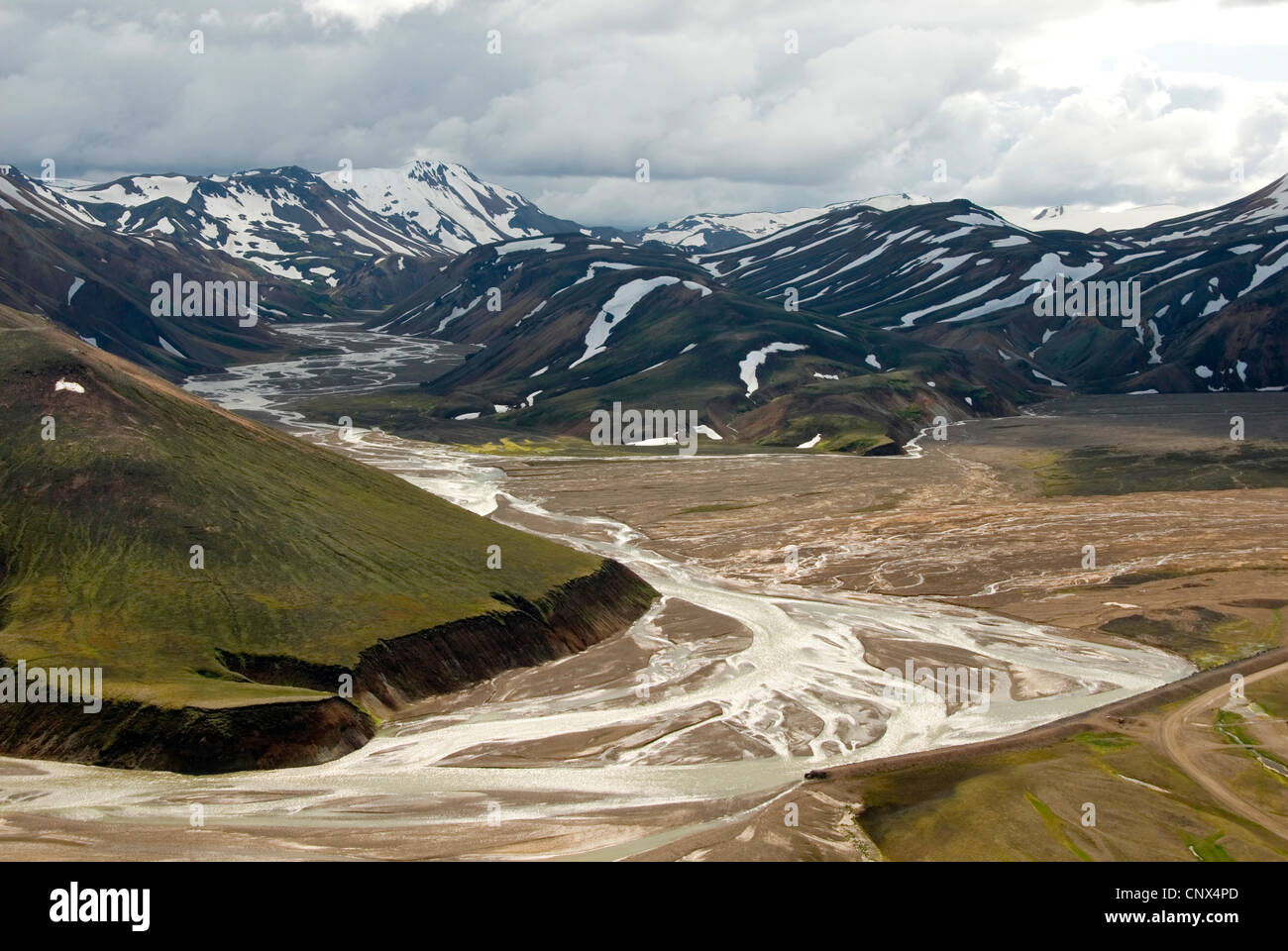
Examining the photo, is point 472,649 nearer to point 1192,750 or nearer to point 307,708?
point 307,708

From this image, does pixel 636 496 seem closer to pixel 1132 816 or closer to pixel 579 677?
pixel 579 677

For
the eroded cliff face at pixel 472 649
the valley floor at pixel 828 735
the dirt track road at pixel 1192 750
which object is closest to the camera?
the valley floor at pixel 828 735

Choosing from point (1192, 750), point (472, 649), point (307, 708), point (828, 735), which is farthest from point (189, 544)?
point (1192, 750)

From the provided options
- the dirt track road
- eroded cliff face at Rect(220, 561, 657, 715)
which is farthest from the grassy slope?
the dirt track road

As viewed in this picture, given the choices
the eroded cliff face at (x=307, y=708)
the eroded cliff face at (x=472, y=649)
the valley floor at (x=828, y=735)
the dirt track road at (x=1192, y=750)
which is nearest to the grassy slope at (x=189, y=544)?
the eroded cliff face at (x=472, y=649)

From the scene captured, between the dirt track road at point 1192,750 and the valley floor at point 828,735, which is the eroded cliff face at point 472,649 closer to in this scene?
the valley floor at point 828,735
